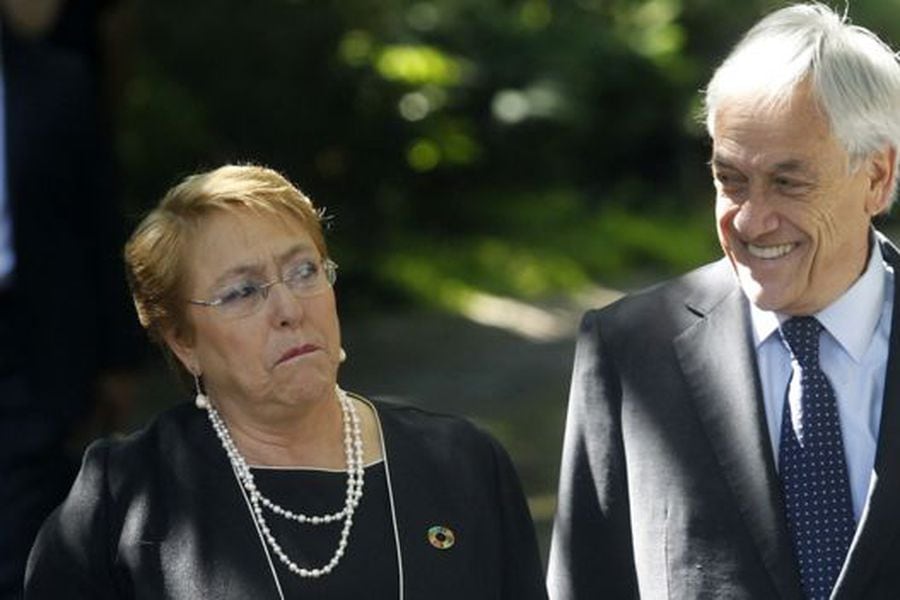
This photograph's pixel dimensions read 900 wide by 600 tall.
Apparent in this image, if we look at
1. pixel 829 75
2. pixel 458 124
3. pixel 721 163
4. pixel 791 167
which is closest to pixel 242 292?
pixel 721 163

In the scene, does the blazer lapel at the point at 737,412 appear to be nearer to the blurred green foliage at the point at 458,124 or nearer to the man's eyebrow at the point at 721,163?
the man's eyebrow at the point at 721,163

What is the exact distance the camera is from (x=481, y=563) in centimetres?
385

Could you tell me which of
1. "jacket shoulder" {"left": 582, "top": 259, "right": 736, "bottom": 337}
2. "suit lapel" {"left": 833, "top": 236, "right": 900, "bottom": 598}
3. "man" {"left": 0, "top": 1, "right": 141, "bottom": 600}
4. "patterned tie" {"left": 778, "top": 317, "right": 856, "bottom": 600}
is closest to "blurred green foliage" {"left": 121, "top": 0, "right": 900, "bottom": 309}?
"man" {"left": 0, "top": 1, "right": 141, "bottom": 600}

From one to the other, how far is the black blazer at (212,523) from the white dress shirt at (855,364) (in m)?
0.53

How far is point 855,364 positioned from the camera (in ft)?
13.1

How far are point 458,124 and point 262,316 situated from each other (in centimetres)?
1059

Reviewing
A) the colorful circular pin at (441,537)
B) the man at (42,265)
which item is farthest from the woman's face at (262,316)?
the man at (42,265)

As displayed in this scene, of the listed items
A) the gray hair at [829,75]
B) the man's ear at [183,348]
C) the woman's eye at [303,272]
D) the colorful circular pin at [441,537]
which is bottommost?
the colorful circular pin at [441,537]

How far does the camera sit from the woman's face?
3760 millimetres

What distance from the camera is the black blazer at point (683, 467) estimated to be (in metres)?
3.90

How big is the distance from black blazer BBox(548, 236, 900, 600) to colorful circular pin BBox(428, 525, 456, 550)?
38 centimetres

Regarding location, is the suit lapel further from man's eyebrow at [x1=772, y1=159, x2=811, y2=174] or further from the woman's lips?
the woman's lips

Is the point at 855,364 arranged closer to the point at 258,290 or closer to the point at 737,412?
the point at 737,412

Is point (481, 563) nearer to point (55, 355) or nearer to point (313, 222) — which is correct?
point (313, 222)
